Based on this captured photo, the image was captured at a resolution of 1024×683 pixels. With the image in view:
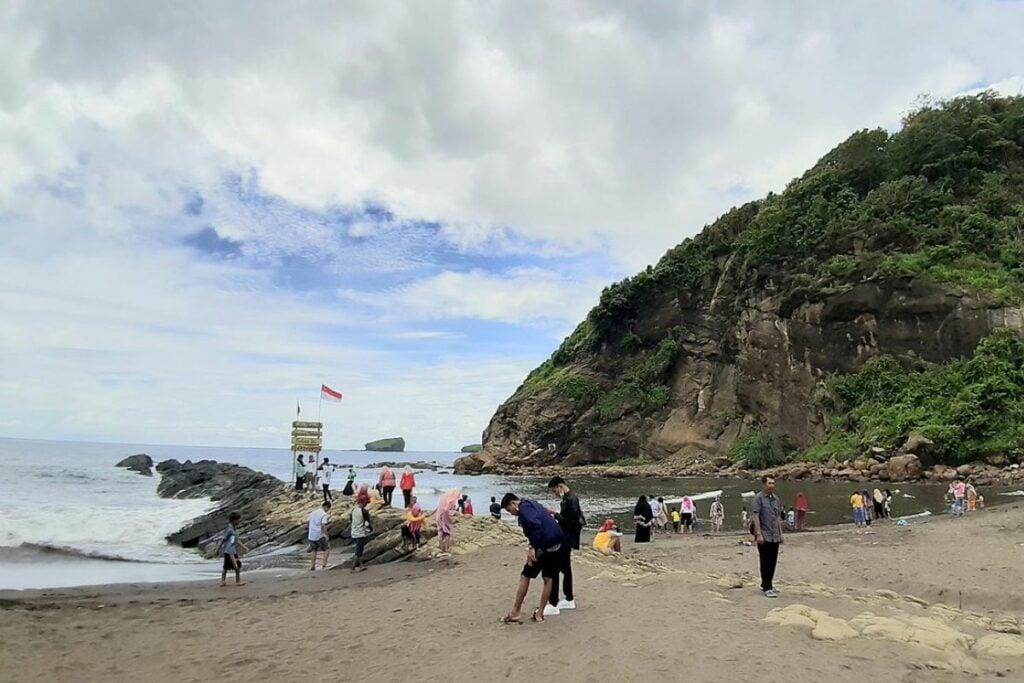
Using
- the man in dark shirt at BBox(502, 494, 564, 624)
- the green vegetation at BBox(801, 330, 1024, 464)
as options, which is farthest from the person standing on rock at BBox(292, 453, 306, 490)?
the green vegetation at BBox(801, 330, 1024, 464)

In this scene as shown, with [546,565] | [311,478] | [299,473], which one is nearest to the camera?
[546,565]

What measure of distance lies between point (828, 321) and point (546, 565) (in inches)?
1991

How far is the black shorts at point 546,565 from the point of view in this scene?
898 centimetres

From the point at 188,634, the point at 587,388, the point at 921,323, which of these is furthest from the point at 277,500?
the point at 587,388

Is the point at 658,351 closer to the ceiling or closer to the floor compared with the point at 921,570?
closer to the ceiling

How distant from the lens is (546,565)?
29.7 ft

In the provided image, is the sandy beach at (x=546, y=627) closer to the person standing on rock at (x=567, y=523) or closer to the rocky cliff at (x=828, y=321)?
the person standing on rock at (x=567, y=523)

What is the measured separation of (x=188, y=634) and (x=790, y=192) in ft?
223

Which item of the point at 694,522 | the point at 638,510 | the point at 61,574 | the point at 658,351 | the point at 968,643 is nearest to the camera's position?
the point at 968,643

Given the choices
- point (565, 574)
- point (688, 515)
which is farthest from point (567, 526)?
point (688, 515)

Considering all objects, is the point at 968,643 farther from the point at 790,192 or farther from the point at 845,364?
the point at 790,192

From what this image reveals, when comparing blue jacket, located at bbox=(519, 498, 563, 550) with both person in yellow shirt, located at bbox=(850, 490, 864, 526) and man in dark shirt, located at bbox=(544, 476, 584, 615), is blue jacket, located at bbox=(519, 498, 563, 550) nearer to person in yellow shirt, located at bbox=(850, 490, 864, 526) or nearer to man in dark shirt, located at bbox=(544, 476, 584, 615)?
man in dark shirt, located at bbox=(544, 476, 584, 615)

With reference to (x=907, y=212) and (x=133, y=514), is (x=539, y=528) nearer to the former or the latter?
(x=133, y=514)

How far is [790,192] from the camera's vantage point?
66688 millimetres
